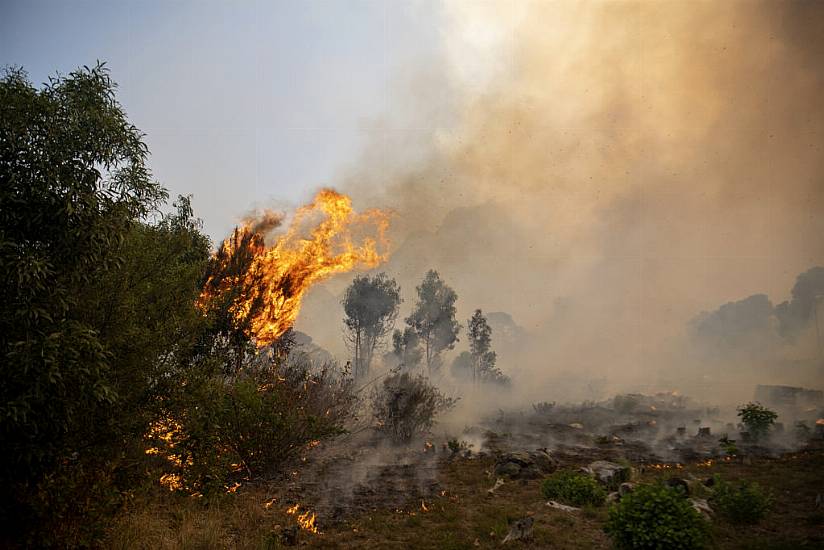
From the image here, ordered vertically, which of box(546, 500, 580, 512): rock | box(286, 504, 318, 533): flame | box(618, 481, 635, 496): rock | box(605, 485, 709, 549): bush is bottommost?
box(286, 504, 318, 533): flame

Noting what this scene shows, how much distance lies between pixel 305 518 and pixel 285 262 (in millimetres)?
11967

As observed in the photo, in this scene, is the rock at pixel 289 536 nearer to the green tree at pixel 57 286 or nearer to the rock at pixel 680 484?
the green tree at pixel 57 286

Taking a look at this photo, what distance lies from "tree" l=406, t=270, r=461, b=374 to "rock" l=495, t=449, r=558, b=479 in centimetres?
4069

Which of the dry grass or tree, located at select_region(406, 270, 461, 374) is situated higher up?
tree, located at select_region(406, 270, 461, 374)

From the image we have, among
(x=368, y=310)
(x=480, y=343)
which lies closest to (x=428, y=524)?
(x=368, y=310)

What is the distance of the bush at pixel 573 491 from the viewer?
11.2 m


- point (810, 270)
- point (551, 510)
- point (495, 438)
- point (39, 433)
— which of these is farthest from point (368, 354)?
point (810, 270)

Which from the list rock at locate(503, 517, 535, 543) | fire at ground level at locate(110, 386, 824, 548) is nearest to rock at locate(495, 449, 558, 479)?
fire at ground level at locate(110, 386, 824, 548)

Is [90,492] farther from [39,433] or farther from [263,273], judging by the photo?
[263,273]

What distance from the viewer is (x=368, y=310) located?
55.0 m

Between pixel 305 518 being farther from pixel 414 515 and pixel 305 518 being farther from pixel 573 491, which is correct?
pixel 573 491

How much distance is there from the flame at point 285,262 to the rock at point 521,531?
12937 millimetres

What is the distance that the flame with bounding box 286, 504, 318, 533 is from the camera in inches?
385

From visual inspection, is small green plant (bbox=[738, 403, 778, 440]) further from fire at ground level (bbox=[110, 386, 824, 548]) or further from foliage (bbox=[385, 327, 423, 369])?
foliage (bbox=[385, 327, 423, 369])
